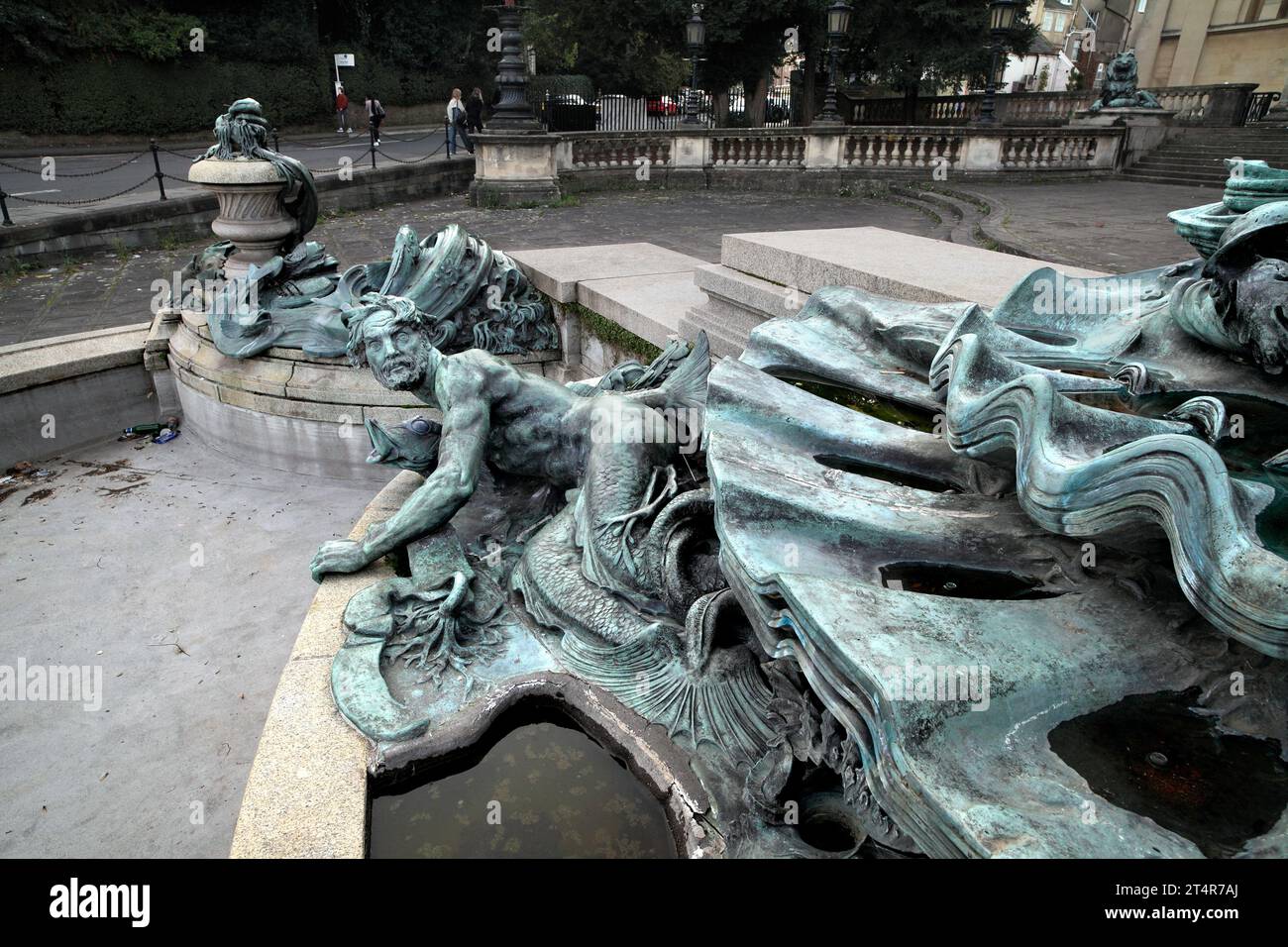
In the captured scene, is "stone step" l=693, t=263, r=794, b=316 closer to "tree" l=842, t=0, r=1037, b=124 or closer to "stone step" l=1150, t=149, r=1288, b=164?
"stone step" l=1150, t=149, r=1288, b=164

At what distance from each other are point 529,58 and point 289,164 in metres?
26.0

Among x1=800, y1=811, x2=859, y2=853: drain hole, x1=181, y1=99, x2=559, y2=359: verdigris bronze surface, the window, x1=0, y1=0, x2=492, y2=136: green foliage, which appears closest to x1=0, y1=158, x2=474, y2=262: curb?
x1=181, y1=99, x2=559, y2=359: verdigris bronze surface

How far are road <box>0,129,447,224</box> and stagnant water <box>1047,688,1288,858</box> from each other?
13.8 m

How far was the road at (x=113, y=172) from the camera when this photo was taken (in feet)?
43.9

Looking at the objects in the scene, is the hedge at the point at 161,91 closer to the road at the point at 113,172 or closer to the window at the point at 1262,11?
the road at the point at 113,172

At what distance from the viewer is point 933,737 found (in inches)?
62.7

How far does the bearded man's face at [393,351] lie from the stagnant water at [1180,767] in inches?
107

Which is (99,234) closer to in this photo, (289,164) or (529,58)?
(289,164)

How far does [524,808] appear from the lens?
2.69 m

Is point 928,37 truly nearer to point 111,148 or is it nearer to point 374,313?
point 111,148

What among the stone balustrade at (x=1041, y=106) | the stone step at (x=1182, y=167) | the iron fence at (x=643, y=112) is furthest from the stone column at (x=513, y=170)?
the stone step at (x=1182, y=167)

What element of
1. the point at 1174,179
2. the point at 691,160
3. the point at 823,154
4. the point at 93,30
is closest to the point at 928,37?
the point at 823,154

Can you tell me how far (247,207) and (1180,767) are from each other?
310 inches

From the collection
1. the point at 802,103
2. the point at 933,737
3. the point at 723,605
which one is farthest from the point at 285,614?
the point at 802,103
